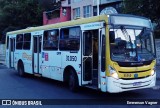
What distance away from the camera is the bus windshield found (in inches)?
397

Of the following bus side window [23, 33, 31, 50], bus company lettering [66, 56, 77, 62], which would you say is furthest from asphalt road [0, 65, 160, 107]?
bus side window [23, 33, 31, 50]

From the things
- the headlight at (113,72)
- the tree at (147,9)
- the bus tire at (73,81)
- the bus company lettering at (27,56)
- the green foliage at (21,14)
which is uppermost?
the green foliage at (21,14)

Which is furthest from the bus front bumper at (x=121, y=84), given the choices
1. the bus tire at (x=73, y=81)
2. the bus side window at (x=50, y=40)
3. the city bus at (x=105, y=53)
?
the bus side window at (x=50, y=40)

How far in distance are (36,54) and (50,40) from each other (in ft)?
5.99

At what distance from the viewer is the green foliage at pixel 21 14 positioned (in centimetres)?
5144

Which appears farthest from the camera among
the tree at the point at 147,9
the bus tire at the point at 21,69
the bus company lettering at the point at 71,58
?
the tree at the point at 147,9

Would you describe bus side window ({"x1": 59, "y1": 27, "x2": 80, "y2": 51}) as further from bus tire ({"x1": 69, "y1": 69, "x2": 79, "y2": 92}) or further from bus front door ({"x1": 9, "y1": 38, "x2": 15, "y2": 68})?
bus front door ({"x1": 9, "y1": 38, "x2": 15, "y2": 68})

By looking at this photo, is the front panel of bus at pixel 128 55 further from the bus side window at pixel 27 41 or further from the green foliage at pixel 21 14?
the green foliage at pixel 21 14

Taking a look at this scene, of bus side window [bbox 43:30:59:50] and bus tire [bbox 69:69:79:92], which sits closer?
bus tire [bbox 69:69:79:92]

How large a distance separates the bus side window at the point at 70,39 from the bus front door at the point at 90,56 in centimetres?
47

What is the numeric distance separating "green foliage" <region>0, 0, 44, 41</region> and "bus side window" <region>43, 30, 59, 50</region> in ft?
123

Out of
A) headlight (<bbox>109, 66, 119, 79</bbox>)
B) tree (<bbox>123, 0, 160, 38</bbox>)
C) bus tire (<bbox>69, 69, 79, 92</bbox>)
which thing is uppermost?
tree (<bbox>123, 0, 160, 38</bbox>)

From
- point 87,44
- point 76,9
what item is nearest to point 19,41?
point 87,44

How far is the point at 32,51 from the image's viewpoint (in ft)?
52.6
